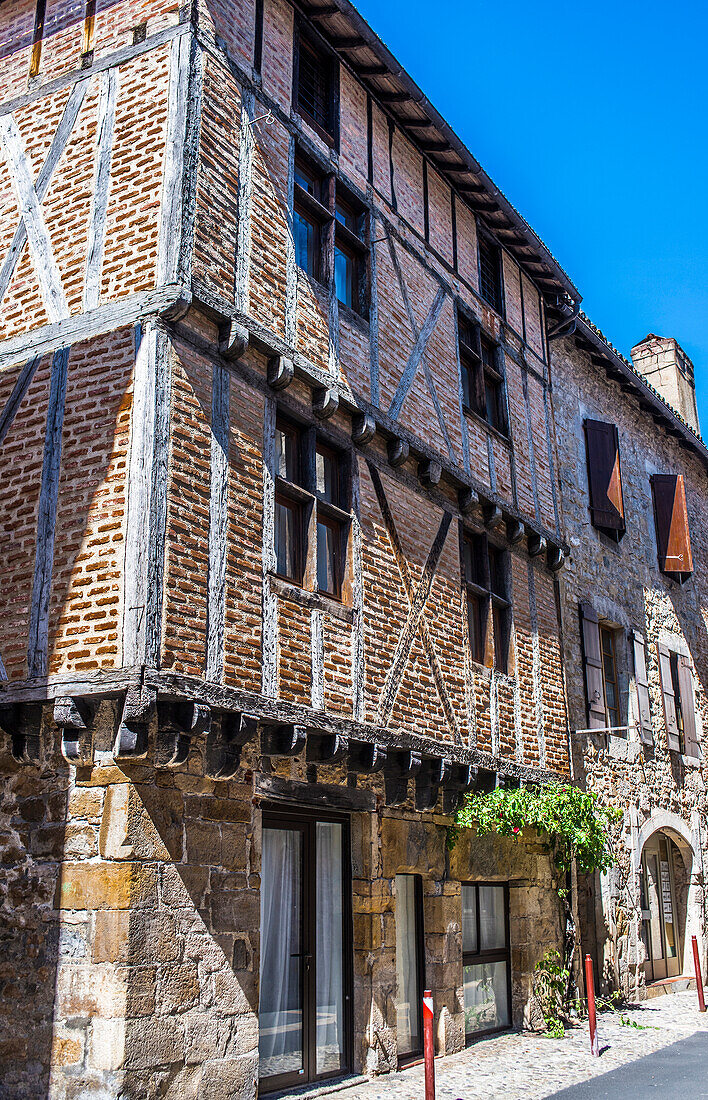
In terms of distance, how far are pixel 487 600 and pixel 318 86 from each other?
4728mm

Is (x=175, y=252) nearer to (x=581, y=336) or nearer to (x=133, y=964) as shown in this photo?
(x=133, y=964)

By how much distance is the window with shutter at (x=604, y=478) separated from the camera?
472 inches

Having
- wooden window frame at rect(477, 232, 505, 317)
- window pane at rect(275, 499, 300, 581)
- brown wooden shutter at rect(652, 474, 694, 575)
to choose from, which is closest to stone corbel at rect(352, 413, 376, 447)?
window pane at rect(275, 499, 300, 581)

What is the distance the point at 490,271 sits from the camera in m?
10.8

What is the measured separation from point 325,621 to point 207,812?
1.64 metres

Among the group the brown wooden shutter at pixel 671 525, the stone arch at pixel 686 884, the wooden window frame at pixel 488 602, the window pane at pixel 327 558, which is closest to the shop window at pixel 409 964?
the wooden window frame at pixel 488 602

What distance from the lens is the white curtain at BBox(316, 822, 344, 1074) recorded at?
6.42 metres

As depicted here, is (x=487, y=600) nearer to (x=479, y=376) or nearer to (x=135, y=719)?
(x=479, y=376)

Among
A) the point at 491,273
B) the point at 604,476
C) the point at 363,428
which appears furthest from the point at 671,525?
the point at 363,428

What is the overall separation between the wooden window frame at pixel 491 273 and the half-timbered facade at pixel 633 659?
60.2 inches

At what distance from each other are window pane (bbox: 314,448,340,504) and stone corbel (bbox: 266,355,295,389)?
2.58ft

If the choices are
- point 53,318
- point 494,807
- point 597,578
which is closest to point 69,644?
point 53,318

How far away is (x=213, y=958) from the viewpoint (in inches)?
208

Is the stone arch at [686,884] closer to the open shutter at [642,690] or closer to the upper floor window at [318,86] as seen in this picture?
the open shutter at [642,690]
